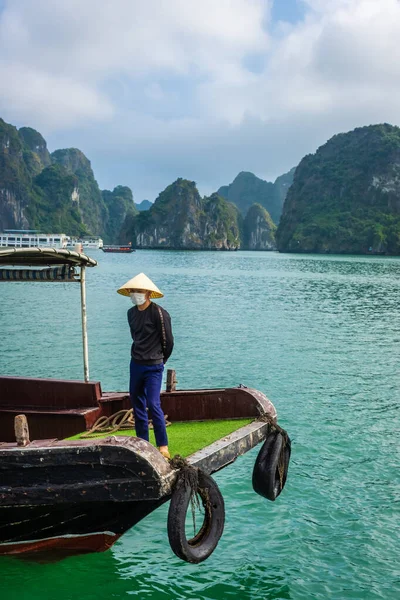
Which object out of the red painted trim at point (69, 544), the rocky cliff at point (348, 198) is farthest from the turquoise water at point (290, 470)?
the rocky cliff at point (348, 198)

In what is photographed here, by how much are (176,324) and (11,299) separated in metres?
14.9

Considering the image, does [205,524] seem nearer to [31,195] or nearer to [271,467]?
[271,467]

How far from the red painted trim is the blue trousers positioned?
1.06 metres

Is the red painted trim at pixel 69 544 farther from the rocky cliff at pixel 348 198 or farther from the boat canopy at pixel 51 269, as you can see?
the rocky cliff at pixel 348 198

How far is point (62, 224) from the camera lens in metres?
169

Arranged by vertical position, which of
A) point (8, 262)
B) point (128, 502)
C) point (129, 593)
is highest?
point (8, 262)

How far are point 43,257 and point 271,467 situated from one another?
388cm

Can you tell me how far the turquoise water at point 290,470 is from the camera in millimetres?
5875

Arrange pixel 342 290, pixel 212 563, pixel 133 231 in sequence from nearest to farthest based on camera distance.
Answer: pixel 212 563, pixel 342 290, pixel 133 231

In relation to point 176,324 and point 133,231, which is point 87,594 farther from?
point 133,231

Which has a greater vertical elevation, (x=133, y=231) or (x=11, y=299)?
Result: (x=133, y=231)

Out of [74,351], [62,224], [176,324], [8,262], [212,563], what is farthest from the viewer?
[62,224]

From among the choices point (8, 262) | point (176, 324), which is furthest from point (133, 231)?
point (8, 262)

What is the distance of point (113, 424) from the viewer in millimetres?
7051
